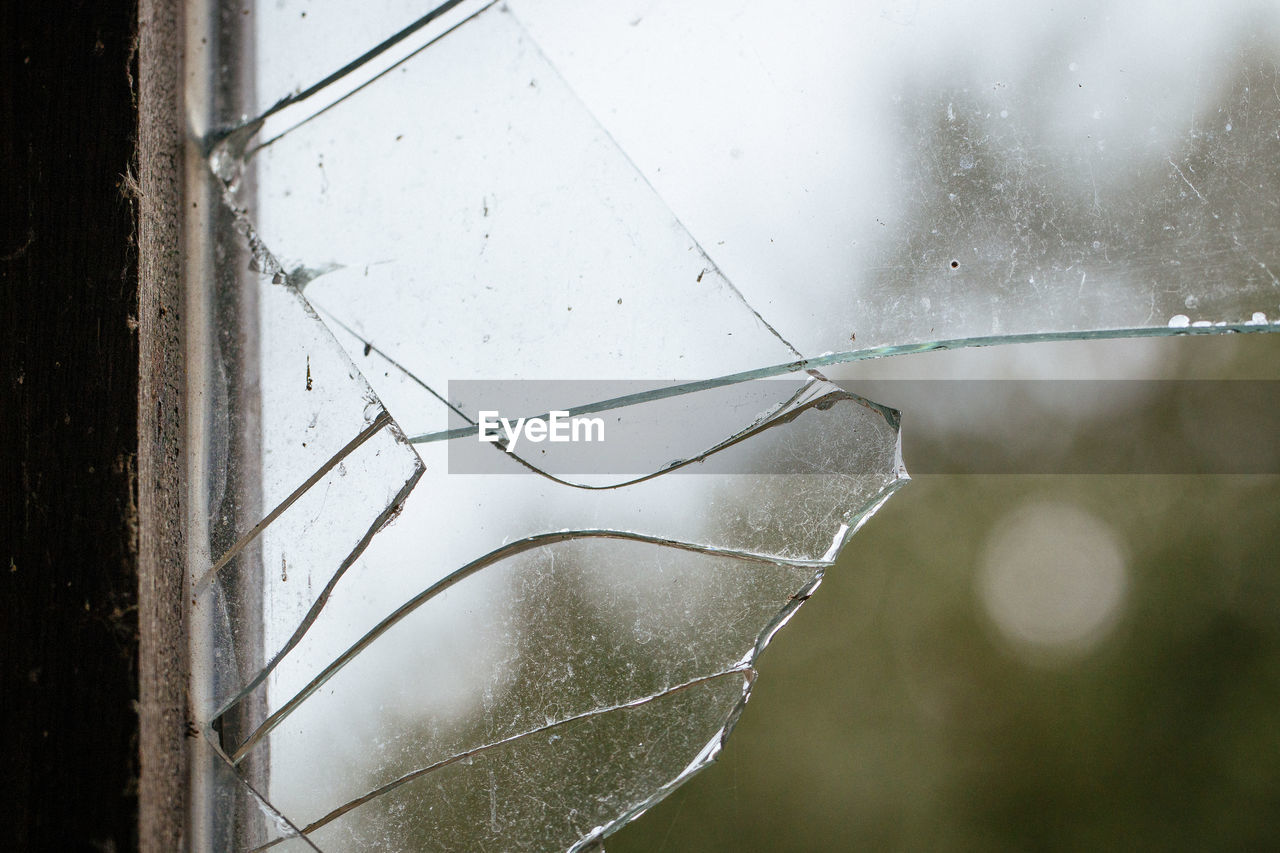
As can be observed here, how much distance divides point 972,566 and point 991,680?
290 mm

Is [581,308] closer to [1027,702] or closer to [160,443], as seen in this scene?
[160,443]

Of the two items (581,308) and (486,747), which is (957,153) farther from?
(486,747)

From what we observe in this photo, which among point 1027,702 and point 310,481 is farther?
point 1027,702

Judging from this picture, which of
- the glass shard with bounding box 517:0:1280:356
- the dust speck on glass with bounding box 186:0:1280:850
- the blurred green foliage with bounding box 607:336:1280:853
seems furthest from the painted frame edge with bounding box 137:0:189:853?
the blurred green foliage with bounding box 607:336:1280:853

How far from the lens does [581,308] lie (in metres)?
0.39

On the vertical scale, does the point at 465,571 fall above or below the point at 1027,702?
above

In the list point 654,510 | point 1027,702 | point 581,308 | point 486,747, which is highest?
point 581,308

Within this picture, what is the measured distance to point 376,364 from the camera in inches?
15.3

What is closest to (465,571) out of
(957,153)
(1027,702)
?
(957,153)

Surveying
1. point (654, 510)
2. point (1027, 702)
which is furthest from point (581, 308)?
point (1027, 702)

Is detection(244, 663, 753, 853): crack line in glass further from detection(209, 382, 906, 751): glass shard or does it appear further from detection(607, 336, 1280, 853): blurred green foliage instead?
detection(607, 336, 1280, 853): blurred green foliage

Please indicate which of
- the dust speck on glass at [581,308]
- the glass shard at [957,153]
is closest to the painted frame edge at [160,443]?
the dust speck on glass at [581,308]

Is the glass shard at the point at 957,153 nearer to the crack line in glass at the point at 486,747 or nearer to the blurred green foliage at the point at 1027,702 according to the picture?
the crack line in glass at the point at 486,747

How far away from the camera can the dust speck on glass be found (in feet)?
1.23
